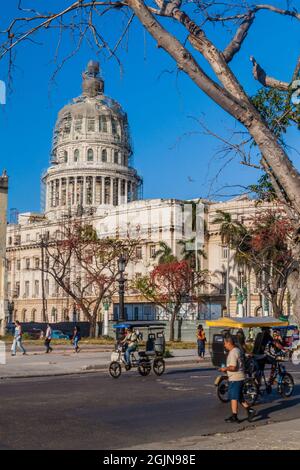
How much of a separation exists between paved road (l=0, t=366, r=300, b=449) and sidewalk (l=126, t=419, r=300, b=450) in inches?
21.1

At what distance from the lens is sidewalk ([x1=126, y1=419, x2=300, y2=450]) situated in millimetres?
10023

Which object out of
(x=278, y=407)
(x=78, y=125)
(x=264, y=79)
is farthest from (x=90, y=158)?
(x=264, y=79)

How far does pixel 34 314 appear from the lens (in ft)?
341

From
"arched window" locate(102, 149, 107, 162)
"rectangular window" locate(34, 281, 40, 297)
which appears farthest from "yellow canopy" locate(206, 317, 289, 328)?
"arched window" locate(102, 149, 107, 162)

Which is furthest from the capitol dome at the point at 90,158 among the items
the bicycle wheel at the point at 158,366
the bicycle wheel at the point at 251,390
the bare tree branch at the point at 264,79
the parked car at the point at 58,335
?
the bare tree branch at the point at 264,79

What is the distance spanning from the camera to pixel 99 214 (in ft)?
322

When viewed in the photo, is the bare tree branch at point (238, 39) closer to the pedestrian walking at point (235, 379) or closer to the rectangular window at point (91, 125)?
the pedestrian walking at point (235, 379)

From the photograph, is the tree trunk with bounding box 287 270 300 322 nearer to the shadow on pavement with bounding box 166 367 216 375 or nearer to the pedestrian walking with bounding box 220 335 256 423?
the pedestrian walking with bounding box 220 335 256 423

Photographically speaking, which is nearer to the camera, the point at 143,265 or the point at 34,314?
the point at 143,265

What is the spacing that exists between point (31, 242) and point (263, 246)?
59523 millimetres

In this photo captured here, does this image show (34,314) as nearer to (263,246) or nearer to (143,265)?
(143,265)

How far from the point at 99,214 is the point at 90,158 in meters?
26.2

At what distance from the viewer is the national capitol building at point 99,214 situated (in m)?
77.6
